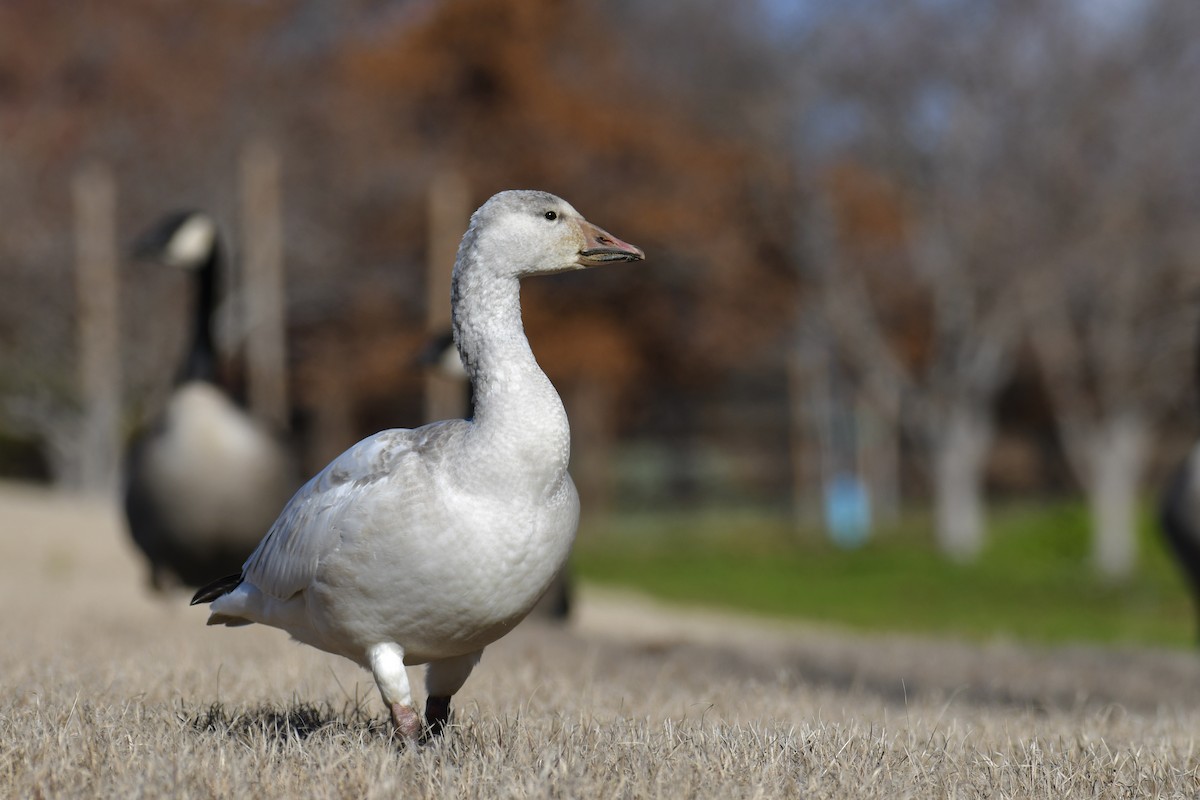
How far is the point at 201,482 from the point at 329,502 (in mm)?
4177

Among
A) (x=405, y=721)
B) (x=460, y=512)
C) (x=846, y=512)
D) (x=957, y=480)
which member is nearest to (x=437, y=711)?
(x=405, y=721)

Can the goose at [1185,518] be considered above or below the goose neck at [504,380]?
below

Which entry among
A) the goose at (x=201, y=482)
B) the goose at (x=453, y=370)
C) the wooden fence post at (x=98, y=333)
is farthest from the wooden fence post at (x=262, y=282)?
the goose at (x=201, y=482)

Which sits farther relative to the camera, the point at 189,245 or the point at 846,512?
the point at 846,512

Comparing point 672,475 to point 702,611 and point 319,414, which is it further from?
point 702,611

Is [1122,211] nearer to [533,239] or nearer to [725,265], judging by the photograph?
[725,265]

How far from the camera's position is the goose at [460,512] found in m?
3.35

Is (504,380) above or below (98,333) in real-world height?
above

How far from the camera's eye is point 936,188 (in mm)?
19625

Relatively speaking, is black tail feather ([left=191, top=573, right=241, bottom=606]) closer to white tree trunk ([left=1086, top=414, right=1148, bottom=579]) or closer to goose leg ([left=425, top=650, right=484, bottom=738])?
goose leg ([left=425, top=650, right=484, bottom=738])

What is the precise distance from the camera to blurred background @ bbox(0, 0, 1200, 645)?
737 inches

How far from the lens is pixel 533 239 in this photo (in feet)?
12.0

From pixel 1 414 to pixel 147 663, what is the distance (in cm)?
1839

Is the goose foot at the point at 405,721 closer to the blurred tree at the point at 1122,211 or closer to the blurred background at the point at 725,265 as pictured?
the blurred background at the point at 725,265
